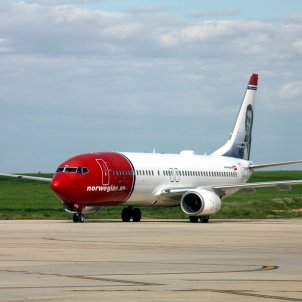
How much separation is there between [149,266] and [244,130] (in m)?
45.8

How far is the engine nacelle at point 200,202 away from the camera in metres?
54.4

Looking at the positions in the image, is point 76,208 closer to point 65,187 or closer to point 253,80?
point 65,187

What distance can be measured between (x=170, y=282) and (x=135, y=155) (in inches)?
1469

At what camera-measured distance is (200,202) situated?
5553 centimetres

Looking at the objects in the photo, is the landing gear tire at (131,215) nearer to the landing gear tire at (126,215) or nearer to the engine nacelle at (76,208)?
the landing gear tire at (126,215)

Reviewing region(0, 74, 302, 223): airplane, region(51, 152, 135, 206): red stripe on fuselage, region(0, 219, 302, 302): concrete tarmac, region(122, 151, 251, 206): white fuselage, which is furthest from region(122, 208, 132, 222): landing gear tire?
region(0, 219, 302, 302): concrete tarmac

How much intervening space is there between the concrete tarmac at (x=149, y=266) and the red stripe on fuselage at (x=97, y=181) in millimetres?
12820

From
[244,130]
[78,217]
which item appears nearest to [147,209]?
[244,130]

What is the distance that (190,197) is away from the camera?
186ft

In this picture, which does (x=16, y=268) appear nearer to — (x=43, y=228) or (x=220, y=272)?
(x=220, y=272)

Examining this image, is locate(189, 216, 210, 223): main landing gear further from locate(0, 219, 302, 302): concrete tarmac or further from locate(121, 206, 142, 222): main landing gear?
locate(0, 219, 302, 302): concrete tarmac

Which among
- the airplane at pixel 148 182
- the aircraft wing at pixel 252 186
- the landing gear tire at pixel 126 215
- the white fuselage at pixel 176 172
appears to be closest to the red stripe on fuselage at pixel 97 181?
the airplane at pixel 148 182

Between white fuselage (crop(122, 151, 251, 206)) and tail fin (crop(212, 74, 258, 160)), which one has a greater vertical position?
tail fin (crop(212, 74, 258, 160))

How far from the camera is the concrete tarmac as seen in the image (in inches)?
698
